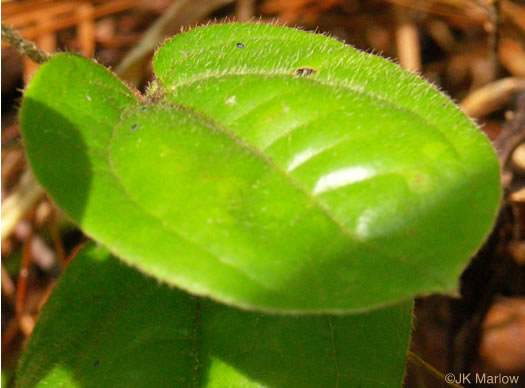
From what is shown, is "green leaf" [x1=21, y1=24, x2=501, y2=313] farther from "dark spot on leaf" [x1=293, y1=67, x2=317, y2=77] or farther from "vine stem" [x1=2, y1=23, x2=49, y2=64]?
"vine stem" [x1=2, y1=23, x2=49, y2=64]

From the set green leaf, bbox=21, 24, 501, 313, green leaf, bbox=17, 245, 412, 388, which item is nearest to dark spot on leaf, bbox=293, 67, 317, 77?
green leaf, bbox=21, 24, 501, 313

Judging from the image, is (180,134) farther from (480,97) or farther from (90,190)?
(480,97)

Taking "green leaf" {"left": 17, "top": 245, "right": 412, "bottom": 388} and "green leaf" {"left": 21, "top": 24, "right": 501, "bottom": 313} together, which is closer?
"green leaf" {"left": 21, "top": 24, "right": 501, "bottom": 313}

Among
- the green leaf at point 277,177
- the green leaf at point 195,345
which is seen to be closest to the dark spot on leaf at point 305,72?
the green leaf at point 277,177

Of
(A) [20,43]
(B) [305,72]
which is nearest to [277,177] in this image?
(B) [305,72]

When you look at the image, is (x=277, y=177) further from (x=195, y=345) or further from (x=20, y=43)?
(x=20, y=43)

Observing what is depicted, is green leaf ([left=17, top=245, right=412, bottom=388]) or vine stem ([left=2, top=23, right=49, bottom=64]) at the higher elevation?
vine stem ([left=2, top=23, right=49, bottom=64])

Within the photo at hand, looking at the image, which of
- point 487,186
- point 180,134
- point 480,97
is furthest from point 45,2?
point 487,186
